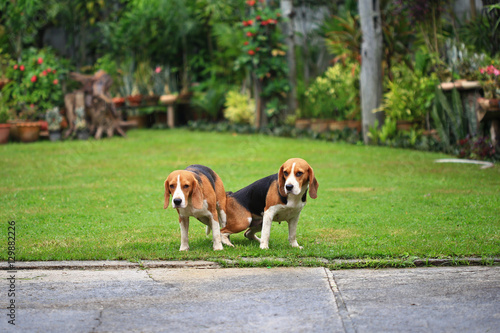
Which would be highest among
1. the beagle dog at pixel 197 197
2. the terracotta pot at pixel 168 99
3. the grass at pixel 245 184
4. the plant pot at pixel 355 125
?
the terracotta pot at pixel 168 99

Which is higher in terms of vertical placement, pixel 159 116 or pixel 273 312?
pixel 159 116

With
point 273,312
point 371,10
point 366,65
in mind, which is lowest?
point 273,312

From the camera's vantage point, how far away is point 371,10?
1421 centimetres

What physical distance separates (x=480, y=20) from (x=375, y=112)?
2.96 m

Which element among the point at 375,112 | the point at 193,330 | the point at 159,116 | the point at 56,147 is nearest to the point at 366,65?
the point at 375,112

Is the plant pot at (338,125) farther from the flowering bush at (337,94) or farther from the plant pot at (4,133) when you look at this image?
the plant pot at (4,133)

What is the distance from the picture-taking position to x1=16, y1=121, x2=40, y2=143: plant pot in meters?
15.9

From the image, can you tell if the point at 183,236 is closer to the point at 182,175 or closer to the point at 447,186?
the point at 182,175

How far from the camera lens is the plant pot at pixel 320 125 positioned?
1577cm

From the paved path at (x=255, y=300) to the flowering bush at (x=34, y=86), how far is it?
12.4 m

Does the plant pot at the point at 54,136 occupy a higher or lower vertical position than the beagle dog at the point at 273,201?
higher

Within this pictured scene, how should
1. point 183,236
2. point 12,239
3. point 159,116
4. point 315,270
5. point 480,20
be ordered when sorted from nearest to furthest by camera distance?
1. point 315,270
2. point 183,236
3. point 12,239
4. point 480,20
5. point 159,116

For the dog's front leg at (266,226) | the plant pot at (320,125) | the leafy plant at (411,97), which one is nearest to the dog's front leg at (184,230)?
the dog's front leg at (266,226)

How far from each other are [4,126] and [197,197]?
11.9m
